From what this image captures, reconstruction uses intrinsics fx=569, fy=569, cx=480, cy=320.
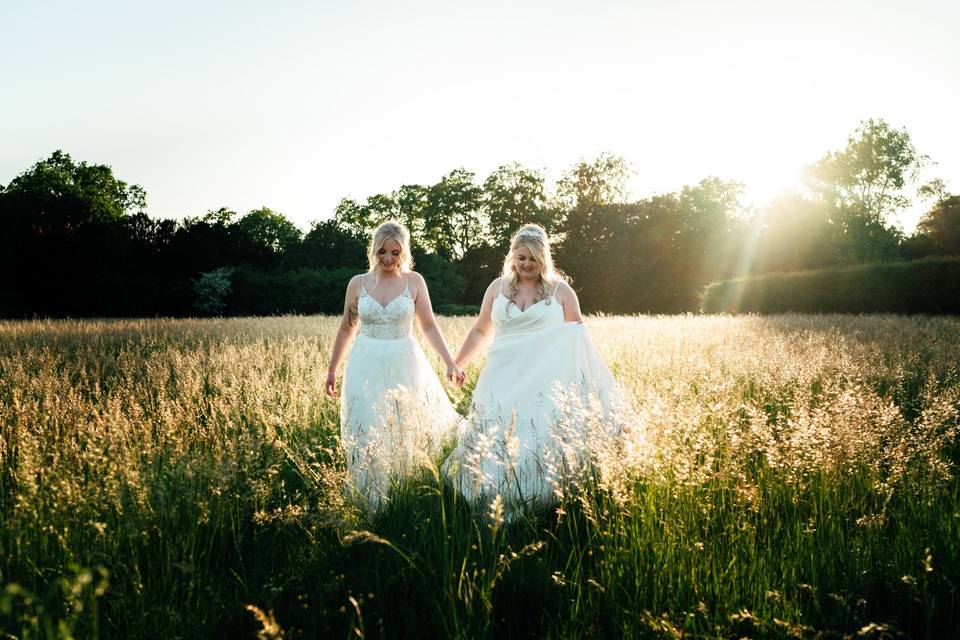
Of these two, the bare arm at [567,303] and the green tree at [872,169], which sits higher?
the green tree at [872,169]

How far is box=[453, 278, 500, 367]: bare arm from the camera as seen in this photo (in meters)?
5.13

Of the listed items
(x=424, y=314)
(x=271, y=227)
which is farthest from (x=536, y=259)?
(x=271, y=227)

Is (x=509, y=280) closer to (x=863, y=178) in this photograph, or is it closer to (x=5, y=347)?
(x=5, y=347)

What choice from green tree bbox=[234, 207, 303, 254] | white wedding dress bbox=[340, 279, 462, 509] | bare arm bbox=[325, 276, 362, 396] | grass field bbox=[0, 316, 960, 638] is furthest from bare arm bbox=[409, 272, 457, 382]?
green tree bbox=[234, 207, 303, 254]

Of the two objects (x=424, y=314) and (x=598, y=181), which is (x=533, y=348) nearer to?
(x=424, y=314)

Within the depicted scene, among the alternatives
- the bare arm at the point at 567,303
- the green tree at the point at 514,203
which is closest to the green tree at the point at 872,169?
the green tree at the point at 514,203

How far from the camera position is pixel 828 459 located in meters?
2.93

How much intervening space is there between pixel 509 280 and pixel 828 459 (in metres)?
2.77

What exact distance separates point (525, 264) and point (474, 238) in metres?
51.6

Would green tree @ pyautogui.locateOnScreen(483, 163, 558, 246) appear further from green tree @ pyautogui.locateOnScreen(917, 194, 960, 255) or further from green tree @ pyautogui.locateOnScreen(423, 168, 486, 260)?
green tree @ pyautogui.locateOnScreen(917, 194, 960, 255)

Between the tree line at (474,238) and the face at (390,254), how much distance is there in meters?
32.0

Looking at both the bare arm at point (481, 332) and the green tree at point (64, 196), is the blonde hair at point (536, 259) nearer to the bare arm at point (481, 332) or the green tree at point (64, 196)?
the bare arm at point (481, 332)

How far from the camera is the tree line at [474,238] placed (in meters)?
37.4

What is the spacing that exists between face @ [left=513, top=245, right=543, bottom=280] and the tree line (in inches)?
1258
